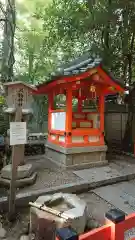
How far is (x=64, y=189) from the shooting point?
15.2ft

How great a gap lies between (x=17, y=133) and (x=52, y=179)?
7.18ft

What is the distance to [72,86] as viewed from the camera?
20.3ft

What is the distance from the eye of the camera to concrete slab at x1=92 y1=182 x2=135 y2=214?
4129 mm

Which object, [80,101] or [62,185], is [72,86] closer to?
[80,101]

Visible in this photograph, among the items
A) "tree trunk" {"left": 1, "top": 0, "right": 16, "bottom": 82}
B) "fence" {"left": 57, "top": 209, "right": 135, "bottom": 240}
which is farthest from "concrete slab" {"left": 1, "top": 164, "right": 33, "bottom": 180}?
"tree trunk" {"left": 1, "top": 0, "right": 16, "bottom": 82}

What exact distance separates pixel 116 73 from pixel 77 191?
639cm

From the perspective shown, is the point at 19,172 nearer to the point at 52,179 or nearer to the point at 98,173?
the point at 52,179

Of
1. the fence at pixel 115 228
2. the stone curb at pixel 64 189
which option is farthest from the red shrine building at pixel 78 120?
the fence at pixel 115 228

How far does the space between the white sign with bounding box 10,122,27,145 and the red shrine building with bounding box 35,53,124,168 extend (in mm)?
2690

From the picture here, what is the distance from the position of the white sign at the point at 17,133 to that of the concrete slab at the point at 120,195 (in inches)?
95.2

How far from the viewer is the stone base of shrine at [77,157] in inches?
246

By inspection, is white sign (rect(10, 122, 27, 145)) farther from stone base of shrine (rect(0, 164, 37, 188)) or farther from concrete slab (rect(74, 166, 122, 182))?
concrete slab (rect(74, 166, 122, 182))

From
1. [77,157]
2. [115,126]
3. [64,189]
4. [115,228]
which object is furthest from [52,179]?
[115,126]

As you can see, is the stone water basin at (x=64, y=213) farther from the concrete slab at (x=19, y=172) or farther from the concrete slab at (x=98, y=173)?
the concrete slab at (x=98, y=173)
